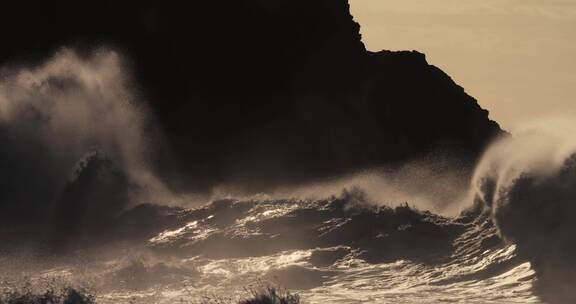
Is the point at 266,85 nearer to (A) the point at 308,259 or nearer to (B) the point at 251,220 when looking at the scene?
(B) the point at 251,220

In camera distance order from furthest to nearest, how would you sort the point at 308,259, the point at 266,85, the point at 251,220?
the point at 266,85 < the point at 251,220 < the point at 308,259

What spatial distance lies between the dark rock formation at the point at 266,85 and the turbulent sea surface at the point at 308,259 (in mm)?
7710

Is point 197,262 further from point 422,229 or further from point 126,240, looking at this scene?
point 422,229

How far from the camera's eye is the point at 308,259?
3891cm

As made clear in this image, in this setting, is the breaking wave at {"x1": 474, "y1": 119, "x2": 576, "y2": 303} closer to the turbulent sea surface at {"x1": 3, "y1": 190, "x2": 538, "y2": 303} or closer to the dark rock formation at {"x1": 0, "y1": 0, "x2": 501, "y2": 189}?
the turbulent sea surface at {"x1": 3, "y1": 190, "x2": 538, "y2": 303}

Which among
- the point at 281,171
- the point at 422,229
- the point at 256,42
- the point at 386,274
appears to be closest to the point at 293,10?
the point at 256,42

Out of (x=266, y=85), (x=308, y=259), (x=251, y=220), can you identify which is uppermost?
(x=266, y=85)

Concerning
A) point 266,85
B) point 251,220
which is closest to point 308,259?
point 251,220

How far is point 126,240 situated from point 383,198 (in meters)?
7.64

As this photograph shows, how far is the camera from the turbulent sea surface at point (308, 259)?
35500mm

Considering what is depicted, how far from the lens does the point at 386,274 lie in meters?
38.0

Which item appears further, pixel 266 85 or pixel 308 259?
pixel 266 85

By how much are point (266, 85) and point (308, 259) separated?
765 inches

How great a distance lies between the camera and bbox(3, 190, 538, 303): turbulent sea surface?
3550 cm
